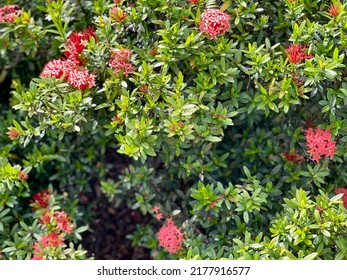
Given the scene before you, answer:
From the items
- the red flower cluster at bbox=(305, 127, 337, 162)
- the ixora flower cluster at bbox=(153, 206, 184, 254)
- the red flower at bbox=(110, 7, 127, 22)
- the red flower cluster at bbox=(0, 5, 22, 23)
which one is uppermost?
the red flower at bbox=(110, 7, 127, 22)

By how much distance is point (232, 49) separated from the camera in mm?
A: 2418

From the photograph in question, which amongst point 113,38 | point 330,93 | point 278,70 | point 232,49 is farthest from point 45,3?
point 330,93

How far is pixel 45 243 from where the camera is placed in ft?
8.55

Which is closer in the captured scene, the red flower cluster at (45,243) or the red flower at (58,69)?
the red flower at (58,69)

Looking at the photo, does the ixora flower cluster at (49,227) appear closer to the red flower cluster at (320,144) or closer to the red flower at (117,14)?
the red flower at (117,14)

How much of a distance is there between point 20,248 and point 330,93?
1599 millimetres

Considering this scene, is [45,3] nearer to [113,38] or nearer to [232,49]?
[113,38]

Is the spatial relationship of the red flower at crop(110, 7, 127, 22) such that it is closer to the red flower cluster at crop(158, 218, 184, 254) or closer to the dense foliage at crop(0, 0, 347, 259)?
the dense foliage at crop(0, 0, 347, 259)

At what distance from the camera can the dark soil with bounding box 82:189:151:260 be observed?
353cm

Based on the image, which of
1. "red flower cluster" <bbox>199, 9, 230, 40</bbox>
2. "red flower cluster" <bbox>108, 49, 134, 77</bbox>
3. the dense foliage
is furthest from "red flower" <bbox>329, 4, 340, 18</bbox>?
"red flower cluster" <bbox>108, 49, 134, 77</bbox>

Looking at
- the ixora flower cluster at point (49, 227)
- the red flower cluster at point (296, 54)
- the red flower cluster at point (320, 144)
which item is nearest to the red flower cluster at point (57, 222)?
the ixora flower cluster at point (49, 227)

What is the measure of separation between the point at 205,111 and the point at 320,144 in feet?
1.66

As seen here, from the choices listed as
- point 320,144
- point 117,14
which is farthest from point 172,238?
point 117,14

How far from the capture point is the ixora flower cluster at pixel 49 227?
257 cm
